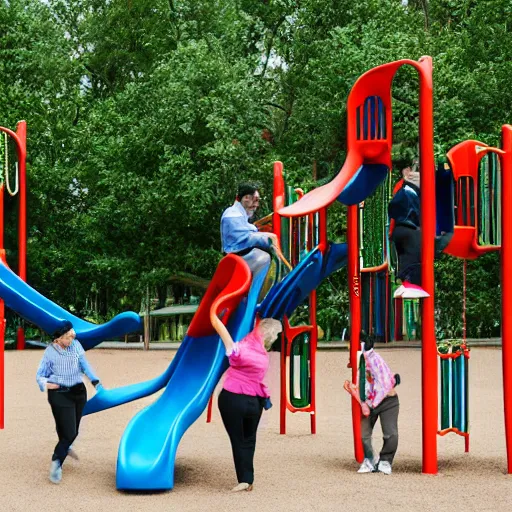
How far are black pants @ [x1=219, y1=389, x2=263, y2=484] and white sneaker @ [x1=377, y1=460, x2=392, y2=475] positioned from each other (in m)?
1.48

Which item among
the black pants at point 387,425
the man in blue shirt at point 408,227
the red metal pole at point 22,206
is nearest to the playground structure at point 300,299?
the man in blue shirt at point 408,227

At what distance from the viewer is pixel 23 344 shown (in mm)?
30594

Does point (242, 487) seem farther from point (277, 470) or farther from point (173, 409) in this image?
point (277, 470)

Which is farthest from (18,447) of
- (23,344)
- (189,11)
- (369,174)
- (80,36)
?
(80,36)

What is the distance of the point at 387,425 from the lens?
8930 mm

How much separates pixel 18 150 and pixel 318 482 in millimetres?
6686

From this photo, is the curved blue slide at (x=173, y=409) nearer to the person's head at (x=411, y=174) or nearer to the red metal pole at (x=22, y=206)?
the person's head at (x=411, y=174)

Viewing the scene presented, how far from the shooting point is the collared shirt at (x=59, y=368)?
889 cm

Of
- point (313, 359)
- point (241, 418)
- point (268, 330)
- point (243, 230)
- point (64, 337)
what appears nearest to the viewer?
point (241, 418)

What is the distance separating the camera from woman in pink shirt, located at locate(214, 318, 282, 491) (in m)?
7.94

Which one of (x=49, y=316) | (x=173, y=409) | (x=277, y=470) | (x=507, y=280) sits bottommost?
(x=277, y=470)

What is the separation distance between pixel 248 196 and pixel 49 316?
2.25 metres

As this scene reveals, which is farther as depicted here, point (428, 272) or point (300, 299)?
point (300, 299)

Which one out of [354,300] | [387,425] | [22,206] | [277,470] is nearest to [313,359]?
[354,300]
